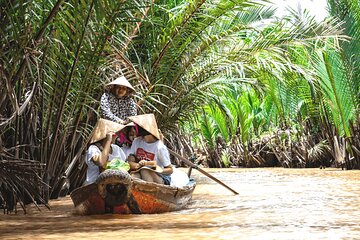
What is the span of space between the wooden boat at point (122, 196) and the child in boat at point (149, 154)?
0.53ft

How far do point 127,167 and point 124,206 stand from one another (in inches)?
13.8

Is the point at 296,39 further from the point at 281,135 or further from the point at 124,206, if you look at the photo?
the point at 281,135

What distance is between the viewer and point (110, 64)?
7.14 m

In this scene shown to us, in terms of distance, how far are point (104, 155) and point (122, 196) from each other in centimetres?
47

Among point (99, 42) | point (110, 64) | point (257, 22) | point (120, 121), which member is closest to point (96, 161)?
point (120, 121)

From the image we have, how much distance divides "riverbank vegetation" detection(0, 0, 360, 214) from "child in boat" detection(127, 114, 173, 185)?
700 millimetres

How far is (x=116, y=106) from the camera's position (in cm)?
627

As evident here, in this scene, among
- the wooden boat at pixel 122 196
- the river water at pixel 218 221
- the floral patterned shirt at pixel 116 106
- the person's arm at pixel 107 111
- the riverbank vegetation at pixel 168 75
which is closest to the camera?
the river water at pixel 218 221

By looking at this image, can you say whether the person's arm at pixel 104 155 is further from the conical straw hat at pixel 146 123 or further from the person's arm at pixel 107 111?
the person's arm at pixel 107 111

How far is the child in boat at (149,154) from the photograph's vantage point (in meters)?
5.44

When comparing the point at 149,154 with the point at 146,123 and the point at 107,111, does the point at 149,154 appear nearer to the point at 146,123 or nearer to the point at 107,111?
the point at 146,123

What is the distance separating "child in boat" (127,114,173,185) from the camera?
5.44 meters

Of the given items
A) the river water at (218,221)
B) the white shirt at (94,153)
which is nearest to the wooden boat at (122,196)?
the river water at (218,221)

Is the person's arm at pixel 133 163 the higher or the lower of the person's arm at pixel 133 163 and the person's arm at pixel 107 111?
the lower
